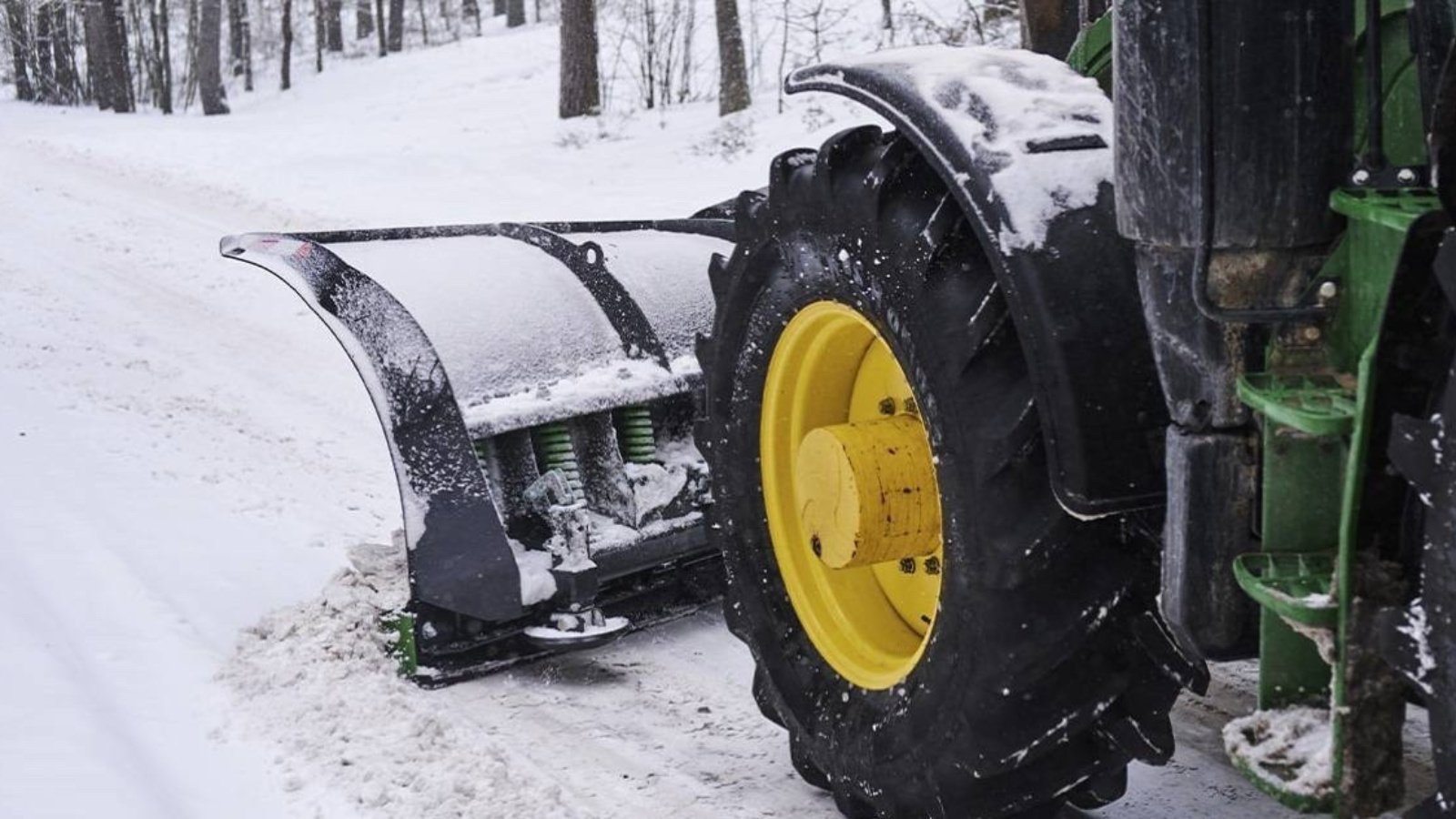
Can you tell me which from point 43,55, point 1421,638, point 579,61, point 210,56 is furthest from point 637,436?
point 43,55

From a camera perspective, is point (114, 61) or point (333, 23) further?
point (333, 23)

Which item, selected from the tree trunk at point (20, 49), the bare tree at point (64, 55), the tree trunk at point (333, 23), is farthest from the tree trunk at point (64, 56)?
the tree trunk at point (333, 23)

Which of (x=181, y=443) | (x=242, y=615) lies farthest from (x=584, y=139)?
(x=242, y=615)

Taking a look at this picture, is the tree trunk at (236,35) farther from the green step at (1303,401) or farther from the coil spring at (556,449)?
the green step at (1303,401)

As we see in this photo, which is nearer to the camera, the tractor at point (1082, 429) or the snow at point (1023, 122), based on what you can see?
the tractor at point (1082, 429)

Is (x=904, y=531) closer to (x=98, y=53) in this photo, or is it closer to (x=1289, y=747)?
(x=1289, y=747)

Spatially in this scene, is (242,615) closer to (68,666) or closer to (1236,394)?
(68,666)

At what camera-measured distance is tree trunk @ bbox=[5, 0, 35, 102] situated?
33.0m

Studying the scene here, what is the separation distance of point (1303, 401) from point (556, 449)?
2.48 m

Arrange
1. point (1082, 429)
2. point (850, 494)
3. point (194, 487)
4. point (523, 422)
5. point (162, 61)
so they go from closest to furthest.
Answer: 1. point (1082, 429)
2. point (850, 494)
3. point (523, 422)
4. point (194, 487)
5. point (162, 61)

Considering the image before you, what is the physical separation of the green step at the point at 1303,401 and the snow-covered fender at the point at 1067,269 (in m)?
0.26

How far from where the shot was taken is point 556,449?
3891 mm

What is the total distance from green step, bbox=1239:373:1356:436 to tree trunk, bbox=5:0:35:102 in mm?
35584

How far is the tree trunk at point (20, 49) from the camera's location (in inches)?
1299
